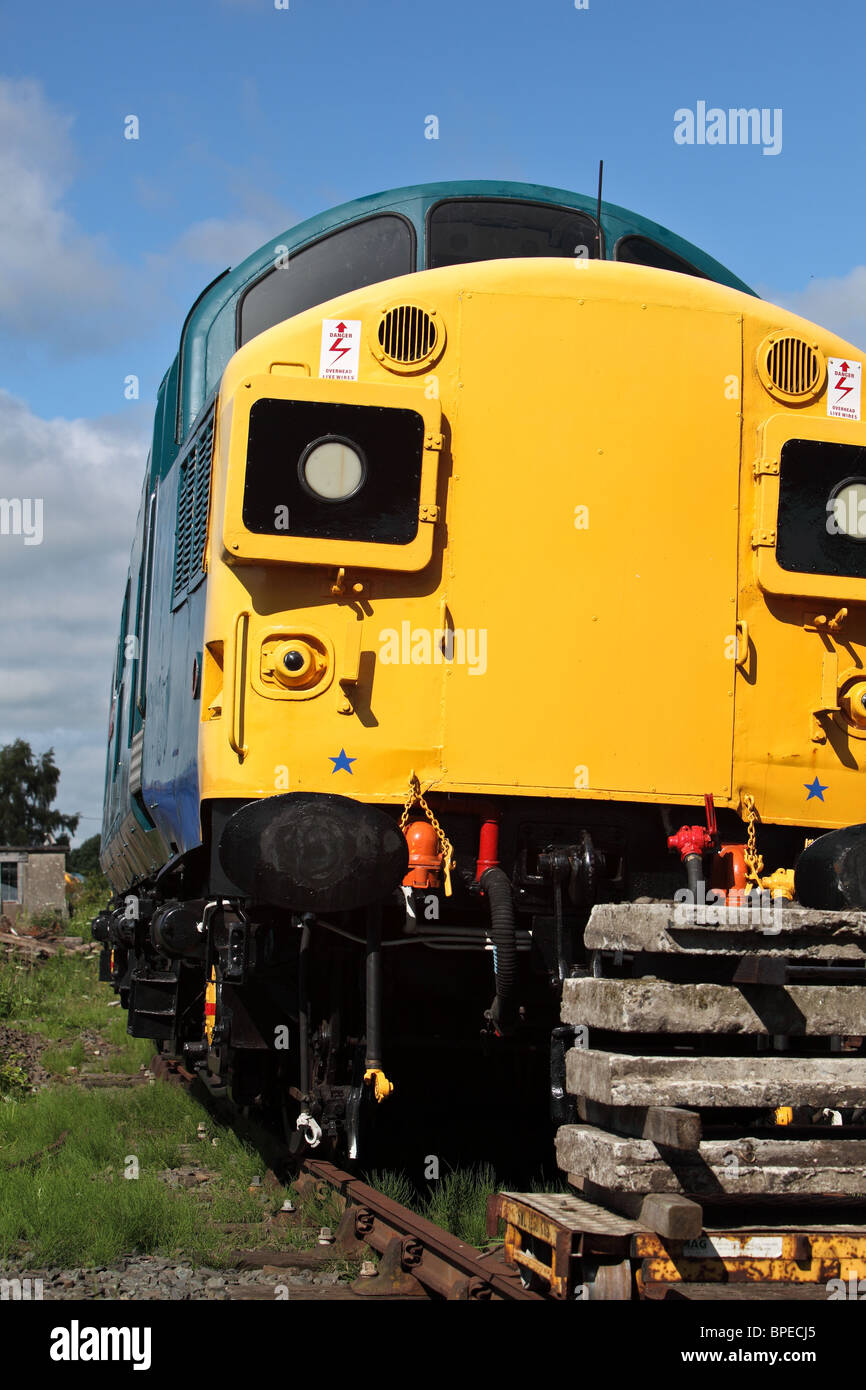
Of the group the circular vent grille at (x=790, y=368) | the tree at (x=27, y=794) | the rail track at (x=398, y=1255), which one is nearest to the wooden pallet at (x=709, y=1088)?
the rail track at (x=398, y=1255)

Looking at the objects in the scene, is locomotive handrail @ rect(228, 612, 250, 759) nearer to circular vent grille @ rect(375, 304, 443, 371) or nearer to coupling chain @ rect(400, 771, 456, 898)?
coupling chain @ rect(400, 771, 456, 898)

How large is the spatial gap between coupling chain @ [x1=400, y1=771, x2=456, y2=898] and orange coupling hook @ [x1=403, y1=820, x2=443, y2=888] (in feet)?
0.09

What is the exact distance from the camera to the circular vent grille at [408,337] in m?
5.44

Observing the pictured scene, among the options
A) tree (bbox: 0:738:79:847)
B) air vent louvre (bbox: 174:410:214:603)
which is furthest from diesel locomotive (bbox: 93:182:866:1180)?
tree (bbox: 0:738:79:847)

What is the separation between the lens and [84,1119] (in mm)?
8086

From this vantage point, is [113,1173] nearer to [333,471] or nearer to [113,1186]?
[113,1186]

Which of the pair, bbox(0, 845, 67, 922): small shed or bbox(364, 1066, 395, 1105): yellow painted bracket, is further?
bbox(0, 845, 67, 922): small shed

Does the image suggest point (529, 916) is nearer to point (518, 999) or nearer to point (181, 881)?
point (518, 999)

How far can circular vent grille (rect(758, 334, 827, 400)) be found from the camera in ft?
18.5

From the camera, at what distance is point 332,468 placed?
208 inches

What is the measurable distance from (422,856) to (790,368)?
7.97ft

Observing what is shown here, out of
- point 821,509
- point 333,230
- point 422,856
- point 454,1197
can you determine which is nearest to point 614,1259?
point 422,856

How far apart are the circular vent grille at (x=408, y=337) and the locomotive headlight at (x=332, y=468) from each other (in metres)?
0.40
